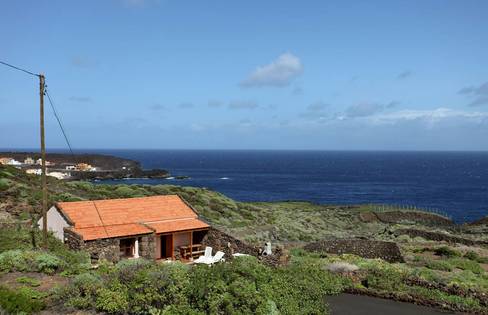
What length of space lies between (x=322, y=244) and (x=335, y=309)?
14.8m

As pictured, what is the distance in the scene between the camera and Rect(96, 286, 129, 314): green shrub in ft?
43.1

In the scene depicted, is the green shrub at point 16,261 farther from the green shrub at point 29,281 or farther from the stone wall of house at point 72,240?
the stone wall of house at point 72,240

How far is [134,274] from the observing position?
14.6m

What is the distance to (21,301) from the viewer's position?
12688mm

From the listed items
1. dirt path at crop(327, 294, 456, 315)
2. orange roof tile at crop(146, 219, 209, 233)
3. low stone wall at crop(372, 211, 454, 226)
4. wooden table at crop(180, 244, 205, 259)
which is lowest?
low stone wall at crop(372, 211, 454, 226)

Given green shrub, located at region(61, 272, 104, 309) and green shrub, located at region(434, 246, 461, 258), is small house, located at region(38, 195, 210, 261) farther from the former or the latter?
green shrub, located at region(434, 246, 461, 258)

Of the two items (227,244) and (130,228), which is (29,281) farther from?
(227,244)

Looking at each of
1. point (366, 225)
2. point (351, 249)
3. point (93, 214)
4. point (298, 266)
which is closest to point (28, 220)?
point (93, 214)

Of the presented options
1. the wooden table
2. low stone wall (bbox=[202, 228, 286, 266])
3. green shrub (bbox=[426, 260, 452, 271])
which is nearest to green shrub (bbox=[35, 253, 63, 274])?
the wooden table

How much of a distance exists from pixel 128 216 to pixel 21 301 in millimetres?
10986

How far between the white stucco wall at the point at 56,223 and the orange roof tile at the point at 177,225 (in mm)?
4272

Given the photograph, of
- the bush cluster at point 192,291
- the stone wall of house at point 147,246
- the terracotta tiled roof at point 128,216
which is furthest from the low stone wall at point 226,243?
the bush cluster at point 192,291

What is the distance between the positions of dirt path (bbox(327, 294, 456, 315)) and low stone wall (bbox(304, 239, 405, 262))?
1014cm

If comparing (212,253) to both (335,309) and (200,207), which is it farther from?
(200,207)
